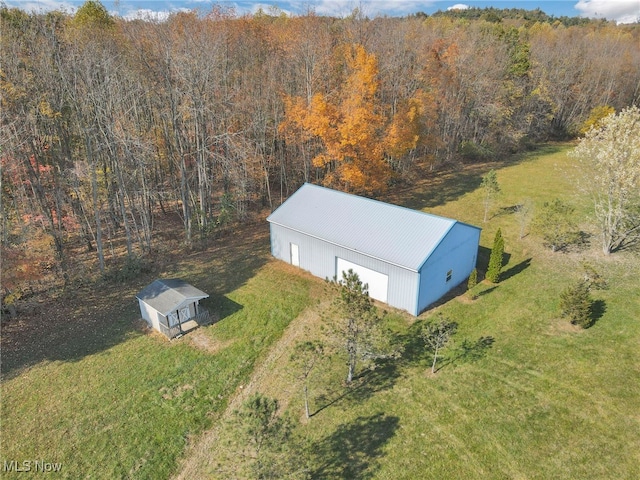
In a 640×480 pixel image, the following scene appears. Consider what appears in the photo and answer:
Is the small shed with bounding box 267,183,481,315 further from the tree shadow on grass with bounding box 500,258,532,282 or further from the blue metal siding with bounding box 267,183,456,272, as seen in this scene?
the tree shadow on grass with bounding box 500,258,532,282

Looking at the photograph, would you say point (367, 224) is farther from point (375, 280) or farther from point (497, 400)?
point (497, 400)

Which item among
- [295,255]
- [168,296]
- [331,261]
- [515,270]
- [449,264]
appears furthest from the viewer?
[295,255]

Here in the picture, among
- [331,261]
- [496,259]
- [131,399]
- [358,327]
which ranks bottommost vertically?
[131,399]

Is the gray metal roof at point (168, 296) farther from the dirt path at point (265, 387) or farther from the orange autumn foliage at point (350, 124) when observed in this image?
the orange autumn foliage at point (350, 124)

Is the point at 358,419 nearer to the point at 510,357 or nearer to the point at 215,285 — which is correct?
the point at 510,357

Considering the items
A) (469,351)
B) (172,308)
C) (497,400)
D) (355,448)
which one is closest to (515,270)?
(469,351)

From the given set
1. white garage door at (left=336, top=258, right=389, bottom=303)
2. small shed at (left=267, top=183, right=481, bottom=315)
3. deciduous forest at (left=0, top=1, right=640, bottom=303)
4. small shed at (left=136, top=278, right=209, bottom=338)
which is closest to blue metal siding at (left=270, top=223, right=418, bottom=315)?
small shed at (left=267, top=183, right=481, bottom=315)

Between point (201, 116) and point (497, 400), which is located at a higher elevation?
point (201, 116)
